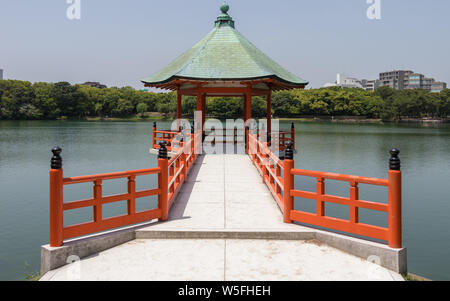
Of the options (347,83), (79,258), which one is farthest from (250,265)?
(347,83)

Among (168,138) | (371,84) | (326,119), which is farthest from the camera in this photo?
(371,84)

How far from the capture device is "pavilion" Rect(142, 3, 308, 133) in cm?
1376

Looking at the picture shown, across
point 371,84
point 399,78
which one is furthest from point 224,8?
point 371,84

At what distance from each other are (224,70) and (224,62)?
0.55 m

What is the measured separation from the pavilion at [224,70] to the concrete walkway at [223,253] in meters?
7.17

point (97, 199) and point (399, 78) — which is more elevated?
point (399, 78)

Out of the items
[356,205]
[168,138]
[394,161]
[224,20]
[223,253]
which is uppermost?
[224,20]

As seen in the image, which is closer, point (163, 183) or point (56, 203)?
point (56, 203)

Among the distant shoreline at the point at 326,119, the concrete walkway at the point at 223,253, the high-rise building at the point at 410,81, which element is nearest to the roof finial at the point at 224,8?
the concrete walkway at the point at 223,253

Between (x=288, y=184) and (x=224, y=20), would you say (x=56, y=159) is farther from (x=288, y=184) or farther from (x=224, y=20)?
(x=224, y=20)

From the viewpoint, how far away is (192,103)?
2980 inches

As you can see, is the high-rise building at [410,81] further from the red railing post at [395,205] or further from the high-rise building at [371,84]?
the red railing post at [395,205]

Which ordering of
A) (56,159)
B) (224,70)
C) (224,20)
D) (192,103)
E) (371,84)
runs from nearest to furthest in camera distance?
(56,159)
(224,70)
(224,20)
(192,103)
(371,84)

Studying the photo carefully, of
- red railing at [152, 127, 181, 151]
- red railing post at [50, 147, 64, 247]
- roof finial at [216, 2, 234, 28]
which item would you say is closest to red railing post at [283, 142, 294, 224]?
red railing post at [50, 147, 64, 247]
